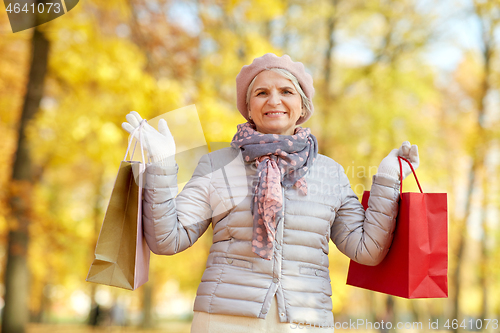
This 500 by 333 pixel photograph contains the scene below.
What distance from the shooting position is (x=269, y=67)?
80.4 inches

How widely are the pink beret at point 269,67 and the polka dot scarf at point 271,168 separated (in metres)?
0.17

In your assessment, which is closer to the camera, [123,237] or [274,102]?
[123,237]

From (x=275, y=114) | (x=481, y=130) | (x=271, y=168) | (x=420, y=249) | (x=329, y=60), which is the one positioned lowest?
(x=420, y=249)

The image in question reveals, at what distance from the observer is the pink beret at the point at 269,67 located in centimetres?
204

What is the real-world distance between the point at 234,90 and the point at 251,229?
15.6 ft

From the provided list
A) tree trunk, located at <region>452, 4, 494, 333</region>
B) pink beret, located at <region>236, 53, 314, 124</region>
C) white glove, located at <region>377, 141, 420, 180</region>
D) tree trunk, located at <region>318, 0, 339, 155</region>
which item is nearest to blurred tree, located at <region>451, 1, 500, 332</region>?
tree trunk, located at <region>452, 4, 494, 333</region>

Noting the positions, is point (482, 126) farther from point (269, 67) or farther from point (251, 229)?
point (251, 229)

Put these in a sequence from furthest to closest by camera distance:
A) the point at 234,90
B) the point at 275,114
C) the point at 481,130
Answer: the point at 481,130, the point at 234,90, the point at 275,114

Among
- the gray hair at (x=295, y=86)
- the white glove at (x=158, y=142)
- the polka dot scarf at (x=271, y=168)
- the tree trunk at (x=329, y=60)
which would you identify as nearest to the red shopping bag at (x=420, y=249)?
the polka dot scarf at (x=271, y=168)

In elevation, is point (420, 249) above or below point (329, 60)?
below

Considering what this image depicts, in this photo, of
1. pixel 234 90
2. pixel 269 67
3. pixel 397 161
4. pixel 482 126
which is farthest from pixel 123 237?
pixel 482 126

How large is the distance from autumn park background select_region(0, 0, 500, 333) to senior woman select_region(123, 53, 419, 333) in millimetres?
2826

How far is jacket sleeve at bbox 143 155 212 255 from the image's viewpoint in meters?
1.80

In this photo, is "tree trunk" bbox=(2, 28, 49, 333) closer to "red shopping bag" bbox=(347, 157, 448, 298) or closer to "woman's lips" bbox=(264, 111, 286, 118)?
"woman's lips" bbox=(264, 111, 286, 118)
